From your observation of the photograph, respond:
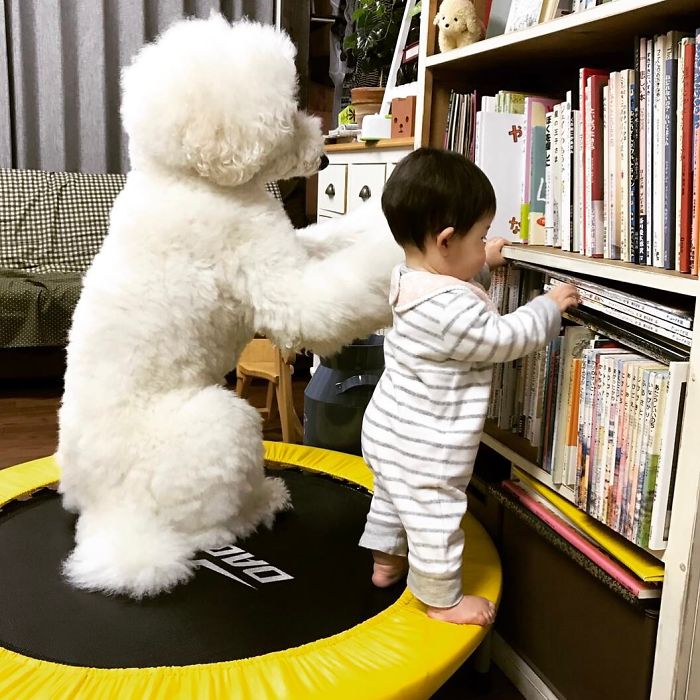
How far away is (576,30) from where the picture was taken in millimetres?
1172

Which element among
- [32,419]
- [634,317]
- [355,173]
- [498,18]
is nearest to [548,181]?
[634,317]

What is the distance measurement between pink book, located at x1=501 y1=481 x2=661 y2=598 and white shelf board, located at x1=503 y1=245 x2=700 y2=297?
43 centimetres

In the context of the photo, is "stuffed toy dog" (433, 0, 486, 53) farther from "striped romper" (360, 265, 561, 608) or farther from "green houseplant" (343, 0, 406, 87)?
"green houseplant" (343, 0, 406, 87)

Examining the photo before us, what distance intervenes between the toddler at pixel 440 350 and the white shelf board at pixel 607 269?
0.05 meters

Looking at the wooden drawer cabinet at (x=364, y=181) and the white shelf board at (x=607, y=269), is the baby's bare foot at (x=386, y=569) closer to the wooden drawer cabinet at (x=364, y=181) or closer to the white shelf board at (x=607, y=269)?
the white shelf board at (x=607, y=269)

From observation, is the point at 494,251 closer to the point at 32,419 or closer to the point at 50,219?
the point at 32,419

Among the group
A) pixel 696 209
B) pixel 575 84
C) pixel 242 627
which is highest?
pixel 575 84

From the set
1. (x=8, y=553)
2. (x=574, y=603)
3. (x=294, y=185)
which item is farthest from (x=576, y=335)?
(x=294, y=185)

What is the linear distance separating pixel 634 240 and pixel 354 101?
174 cm

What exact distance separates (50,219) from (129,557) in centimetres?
251

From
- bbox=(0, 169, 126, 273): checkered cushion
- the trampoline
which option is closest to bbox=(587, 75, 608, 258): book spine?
the trampoline

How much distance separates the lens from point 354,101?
264 cm

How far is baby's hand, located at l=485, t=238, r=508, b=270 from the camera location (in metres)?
1.38

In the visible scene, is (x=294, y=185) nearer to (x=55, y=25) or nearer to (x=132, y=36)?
(x=132, y=36)
